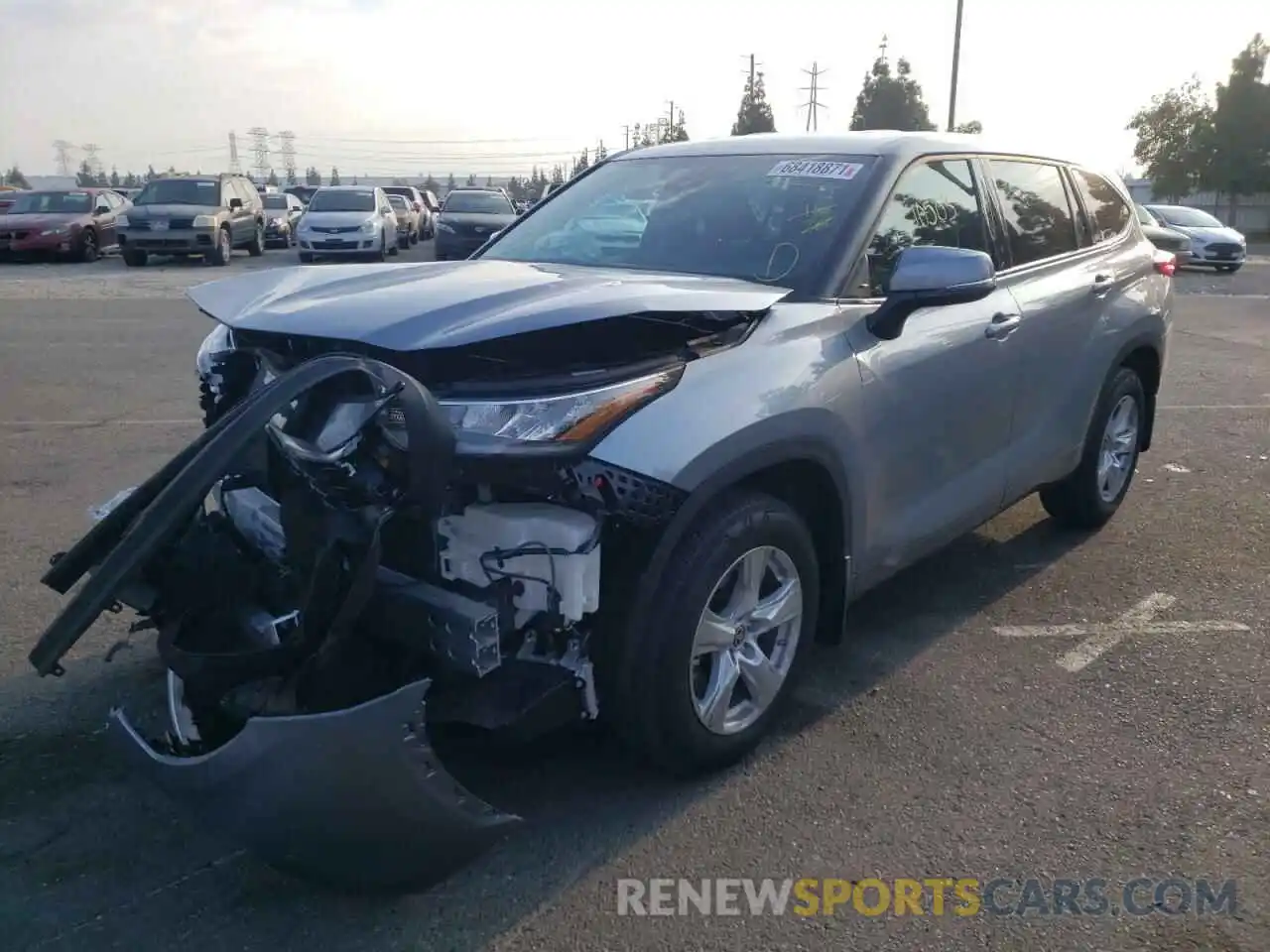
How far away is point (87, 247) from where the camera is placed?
24188mm

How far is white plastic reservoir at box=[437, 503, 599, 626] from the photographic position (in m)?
2.82

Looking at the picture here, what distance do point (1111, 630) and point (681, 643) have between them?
94.2 inches

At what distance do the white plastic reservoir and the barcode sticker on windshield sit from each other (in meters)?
1.89

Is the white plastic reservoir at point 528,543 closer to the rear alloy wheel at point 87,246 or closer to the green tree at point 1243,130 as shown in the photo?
the rear alloy wheel at point 87,246

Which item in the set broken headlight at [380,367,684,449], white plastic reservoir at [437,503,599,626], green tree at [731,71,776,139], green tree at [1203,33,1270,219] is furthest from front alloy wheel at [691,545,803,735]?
green tree at [1203,33,1270,219]

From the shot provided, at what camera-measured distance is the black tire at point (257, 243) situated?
25.9m

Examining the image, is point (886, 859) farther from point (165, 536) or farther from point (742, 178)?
point (742, 178)

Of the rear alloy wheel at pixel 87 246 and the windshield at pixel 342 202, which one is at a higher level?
the windshield at pixel 342 202

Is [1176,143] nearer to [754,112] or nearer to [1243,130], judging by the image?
[1243,130]

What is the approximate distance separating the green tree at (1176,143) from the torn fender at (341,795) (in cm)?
6058

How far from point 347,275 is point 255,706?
4.78 ft

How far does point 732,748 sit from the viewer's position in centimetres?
346

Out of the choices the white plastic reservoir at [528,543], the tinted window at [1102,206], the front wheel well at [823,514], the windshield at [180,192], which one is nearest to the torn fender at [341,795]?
the white plastic reservoir at [528,543]

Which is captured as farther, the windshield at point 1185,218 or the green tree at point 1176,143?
the green tree at point 1176,143
